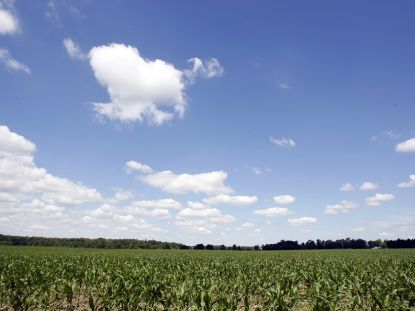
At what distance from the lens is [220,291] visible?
1367cm

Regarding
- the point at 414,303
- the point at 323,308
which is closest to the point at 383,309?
the point at 323,308

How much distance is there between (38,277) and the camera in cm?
1708

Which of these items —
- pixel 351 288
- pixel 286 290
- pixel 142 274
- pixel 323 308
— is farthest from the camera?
pixel 142 274

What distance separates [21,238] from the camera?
17162 centimetres

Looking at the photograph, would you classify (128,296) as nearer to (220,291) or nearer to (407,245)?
(220,291)

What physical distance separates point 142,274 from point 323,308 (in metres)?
8.88

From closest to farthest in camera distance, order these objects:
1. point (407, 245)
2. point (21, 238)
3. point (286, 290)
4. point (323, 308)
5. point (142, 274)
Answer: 1. point (323, 308)
2. point (286, 290)
3. point (142, 274)
4. point (407, 245)
5. point (21, 238)

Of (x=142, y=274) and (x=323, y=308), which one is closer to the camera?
(x=323, y=308)

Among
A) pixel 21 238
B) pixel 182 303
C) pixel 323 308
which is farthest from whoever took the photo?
pixel 21 238

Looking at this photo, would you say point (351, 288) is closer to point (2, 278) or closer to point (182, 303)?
point (182, 303)

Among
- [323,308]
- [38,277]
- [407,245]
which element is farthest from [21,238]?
[323,308]

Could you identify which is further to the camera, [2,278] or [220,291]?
[2,278]

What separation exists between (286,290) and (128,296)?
22.4ft

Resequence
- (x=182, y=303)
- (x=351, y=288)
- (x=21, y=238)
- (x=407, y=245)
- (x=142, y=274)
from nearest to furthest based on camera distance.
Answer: (x=182, y=303)
(x=351, y=288)
(x=142, y=274)
(x=407, y=245)
(x=21, y=238)
